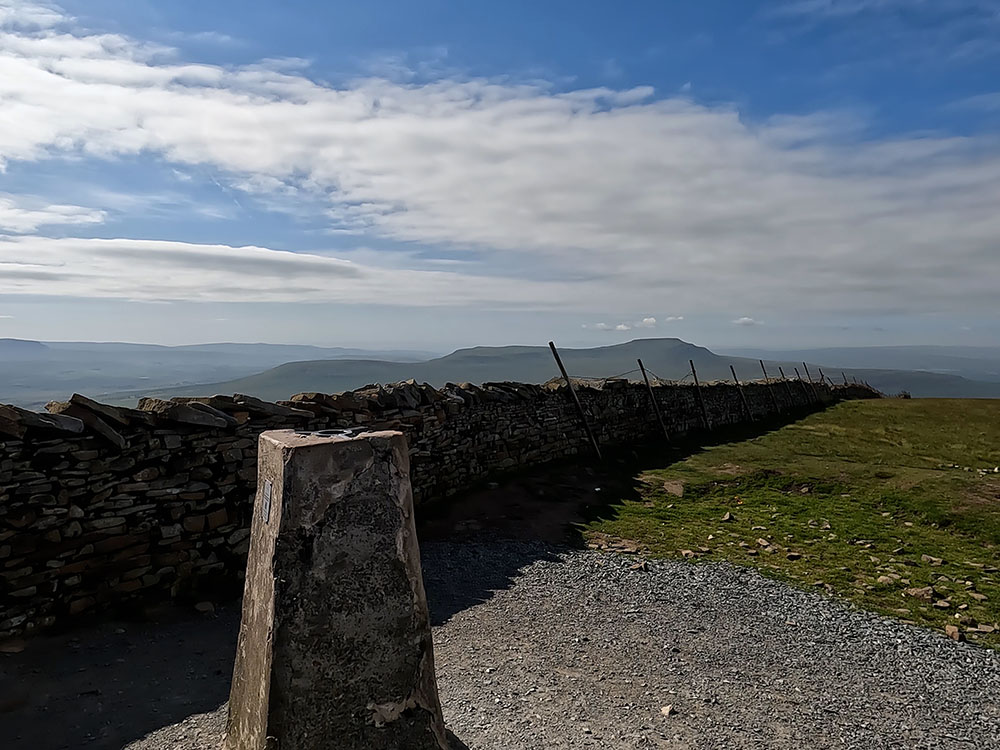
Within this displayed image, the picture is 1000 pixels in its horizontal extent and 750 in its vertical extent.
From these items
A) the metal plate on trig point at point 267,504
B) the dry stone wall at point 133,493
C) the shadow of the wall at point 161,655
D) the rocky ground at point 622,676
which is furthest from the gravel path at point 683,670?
the dry stone wall at point 133,493

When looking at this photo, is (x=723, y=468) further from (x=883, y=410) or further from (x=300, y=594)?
(x=883, y=410)

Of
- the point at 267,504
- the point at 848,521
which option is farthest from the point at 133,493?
the point at 848,521

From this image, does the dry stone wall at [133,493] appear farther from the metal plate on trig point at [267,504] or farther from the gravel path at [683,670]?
the metal plate on trig point at [267,504]

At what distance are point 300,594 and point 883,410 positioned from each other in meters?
38.5

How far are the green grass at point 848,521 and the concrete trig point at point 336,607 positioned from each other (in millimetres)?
7742

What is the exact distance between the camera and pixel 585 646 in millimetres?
7801

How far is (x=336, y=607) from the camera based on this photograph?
3.99m

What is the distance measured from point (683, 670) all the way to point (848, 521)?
7.52 meters

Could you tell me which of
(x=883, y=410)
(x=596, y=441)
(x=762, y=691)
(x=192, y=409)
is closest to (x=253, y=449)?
(x=192, y=409)

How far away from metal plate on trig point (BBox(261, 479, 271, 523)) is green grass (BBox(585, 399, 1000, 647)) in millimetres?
8588

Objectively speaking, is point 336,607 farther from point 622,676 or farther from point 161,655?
point 161,655

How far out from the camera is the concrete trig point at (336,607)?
3928 millimetres

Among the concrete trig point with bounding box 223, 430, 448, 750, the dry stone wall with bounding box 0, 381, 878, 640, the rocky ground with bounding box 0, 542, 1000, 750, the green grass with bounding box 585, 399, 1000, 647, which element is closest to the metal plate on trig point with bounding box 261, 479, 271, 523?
the concrete trig point with bounding box 223, 430, 448, 750

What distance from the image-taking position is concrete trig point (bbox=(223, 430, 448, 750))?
3.93 meters
